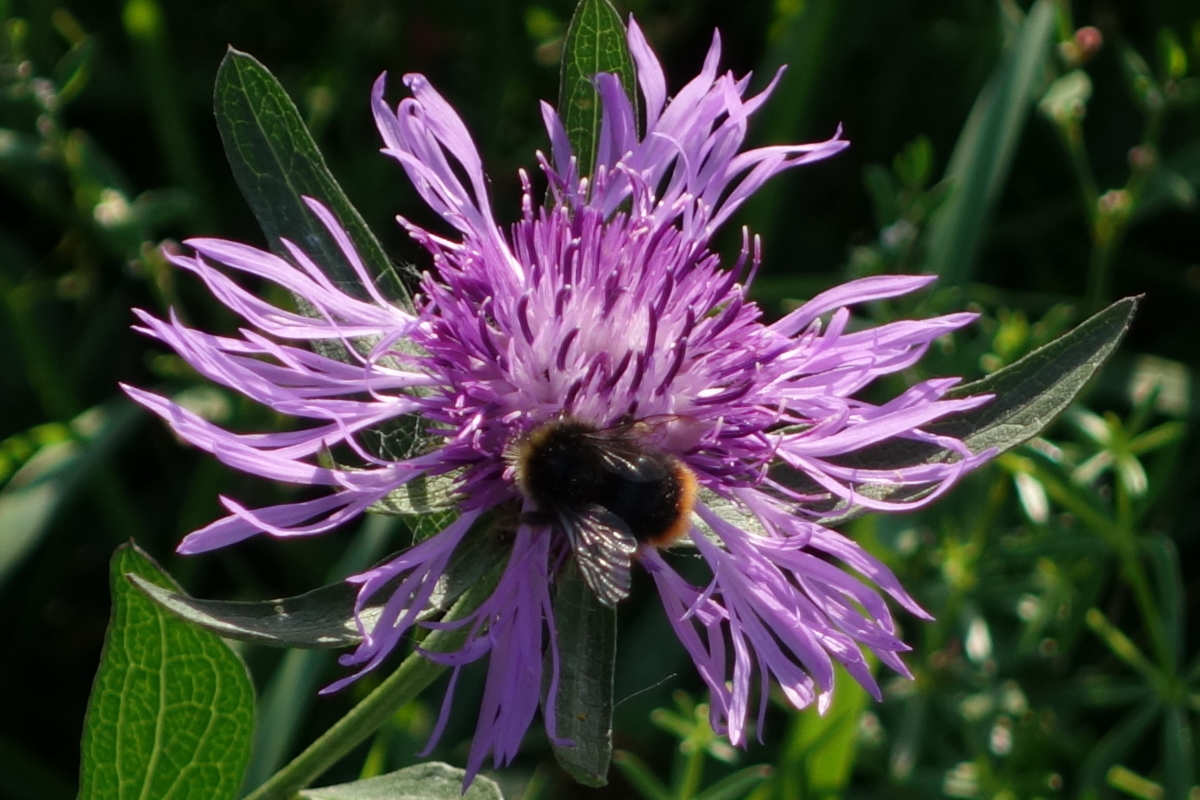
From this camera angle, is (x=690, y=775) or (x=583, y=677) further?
(x=690, y=775)

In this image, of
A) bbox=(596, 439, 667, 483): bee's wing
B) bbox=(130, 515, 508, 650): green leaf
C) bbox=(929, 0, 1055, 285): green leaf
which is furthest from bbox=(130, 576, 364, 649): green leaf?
bbox=(929, 0, 1055, 285): green leaf

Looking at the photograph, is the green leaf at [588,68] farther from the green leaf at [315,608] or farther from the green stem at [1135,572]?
the green stem at [1135,572]

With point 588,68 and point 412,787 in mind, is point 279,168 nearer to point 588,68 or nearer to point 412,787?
point 588,68

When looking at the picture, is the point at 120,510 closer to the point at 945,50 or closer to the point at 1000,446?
the point at 1000,446

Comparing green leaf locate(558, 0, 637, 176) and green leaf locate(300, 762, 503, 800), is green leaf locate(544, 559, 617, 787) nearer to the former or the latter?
green leaf locate(300, 762, 503, 800)

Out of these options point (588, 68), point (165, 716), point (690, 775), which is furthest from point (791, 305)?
point (165, 716)

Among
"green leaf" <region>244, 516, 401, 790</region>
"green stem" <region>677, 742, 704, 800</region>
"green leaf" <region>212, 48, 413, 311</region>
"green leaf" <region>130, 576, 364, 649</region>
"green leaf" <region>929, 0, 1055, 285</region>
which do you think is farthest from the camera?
"green leaf" <region>929, 0, 1055, 285</region>
